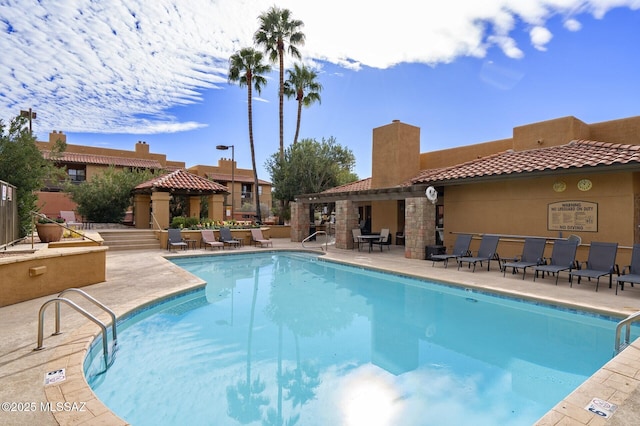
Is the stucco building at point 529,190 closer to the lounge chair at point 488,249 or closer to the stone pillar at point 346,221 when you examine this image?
the stone pillar at point 346,221

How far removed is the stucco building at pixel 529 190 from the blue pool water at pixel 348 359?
4.63m

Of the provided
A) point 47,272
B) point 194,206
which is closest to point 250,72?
point 194,206

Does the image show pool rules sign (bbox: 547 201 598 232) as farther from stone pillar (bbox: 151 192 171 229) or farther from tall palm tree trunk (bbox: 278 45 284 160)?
stone pillar (bbox: 151 192 171 229)

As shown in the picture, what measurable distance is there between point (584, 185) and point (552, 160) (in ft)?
3.87

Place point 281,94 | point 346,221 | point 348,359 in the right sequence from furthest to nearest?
1. point 281,94
2. point 346,221
3. point 348,359

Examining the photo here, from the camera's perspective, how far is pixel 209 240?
19016 millimetres

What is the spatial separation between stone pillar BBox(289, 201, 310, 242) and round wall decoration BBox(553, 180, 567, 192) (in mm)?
13230

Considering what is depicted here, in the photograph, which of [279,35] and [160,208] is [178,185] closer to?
[160,208]

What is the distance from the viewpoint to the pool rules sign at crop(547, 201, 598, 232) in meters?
10.6

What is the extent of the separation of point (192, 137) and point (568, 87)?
4064 centimetres

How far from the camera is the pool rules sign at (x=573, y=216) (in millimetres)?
10578

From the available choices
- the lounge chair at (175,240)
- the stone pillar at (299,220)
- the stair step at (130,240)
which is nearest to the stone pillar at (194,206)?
the stair step at (130,240)

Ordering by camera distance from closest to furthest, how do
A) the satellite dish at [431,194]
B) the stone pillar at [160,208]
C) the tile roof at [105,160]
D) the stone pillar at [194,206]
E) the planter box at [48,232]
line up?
the planter box at [48,232], the satellite dish at [431,194], the stone pillar at [160,208], the stone pillar at [194,206], the tile roof at [105,160]

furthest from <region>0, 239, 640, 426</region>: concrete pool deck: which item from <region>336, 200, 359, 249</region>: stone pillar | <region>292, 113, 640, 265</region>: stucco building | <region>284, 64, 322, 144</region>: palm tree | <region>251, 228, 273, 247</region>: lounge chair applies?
<region>284, 64, 322, 144</region>: palm tree
